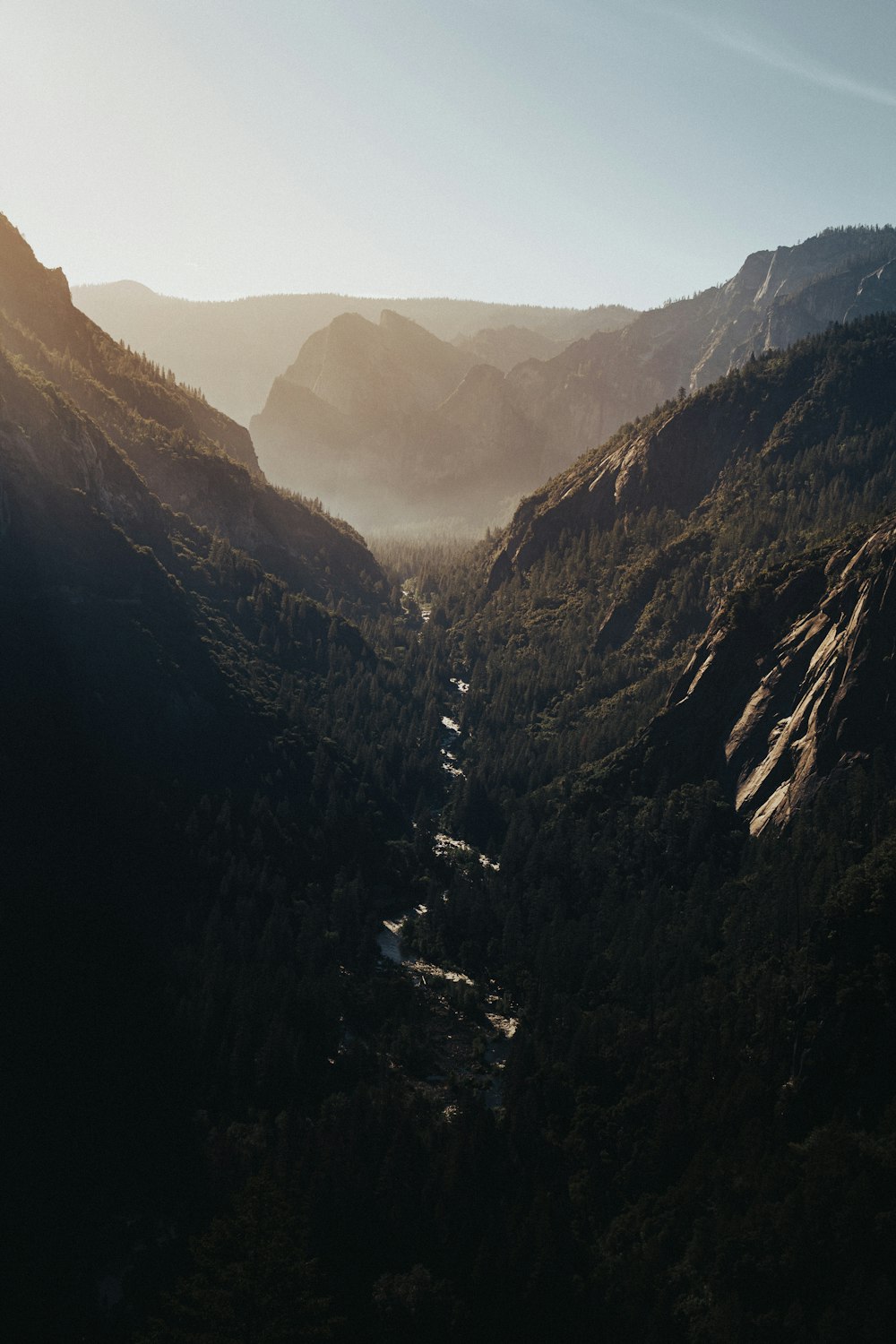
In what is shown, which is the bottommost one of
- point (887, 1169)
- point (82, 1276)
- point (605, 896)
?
point (82, 1276)

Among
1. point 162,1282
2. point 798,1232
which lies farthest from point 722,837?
point 162,1282

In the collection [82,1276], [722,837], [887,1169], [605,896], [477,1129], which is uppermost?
[722,837]

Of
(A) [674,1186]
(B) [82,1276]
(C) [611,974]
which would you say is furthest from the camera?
(C) [611,974]

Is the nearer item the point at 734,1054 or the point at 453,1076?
the point at 734,1054

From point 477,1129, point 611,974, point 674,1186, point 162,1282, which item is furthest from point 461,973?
point 162,1282

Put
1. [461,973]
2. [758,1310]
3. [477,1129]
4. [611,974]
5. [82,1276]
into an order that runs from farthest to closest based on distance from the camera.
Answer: [461,973], [611,974], [477,1129], [82,1276], [758,1310]

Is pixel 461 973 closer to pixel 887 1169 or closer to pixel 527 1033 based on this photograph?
pixel 527 1033

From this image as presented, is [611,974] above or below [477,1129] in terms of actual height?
above

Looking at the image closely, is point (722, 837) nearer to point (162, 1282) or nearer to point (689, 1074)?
point (689, 1074)

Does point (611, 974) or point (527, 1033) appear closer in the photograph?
point (527, 1033)

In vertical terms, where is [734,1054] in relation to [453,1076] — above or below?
above
